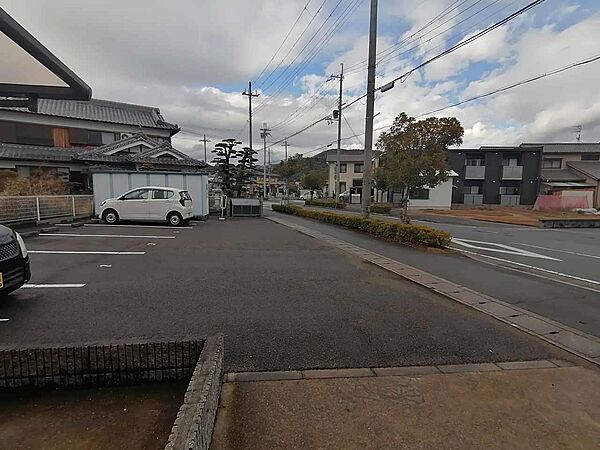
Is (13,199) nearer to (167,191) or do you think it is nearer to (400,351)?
(167,191)

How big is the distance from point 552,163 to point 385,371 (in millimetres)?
45695

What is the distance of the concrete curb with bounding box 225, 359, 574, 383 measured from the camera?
2.72 m

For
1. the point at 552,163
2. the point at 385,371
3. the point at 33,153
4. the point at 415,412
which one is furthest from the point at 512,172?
the point at 33,153

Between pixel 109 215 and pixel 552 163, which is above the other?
pixel 552 163

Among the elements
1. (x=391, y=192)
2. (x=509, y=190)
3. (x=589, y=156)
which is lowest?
(x=391, y=192)

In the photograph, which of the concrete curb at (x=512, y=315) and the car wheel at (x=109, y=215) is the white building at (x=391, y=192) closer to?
the concrete curb at (x=512, y=315)

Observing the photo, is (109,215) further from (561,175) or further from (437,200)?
(561,175)

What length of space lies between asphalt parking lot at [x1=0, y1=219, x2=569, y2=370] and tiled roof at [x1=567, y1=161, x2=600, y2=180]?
38032mm

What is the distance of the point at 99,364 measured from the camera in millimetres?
2531

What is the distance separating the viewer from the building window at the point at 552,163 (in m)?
38.2

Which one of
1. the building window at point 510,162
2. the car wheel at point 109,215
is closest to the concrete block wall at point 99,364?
the car wheel at point 109,215

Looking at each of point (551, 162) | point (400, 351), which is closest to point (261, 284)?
point (400, 351)

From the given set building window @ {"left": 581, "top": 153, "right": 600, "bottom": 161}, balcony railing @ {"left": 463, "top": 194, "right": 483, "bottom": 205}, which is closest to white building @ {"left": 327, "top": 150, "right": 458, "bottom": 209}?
balcony railing @ {"left": 463, "top": 194, "right": 483, "bottom": 205}

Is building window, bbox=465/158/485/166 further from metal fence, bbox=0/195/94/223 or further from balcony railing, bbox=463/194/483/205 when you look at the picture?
metal fence, bbox=0/195/94/223
